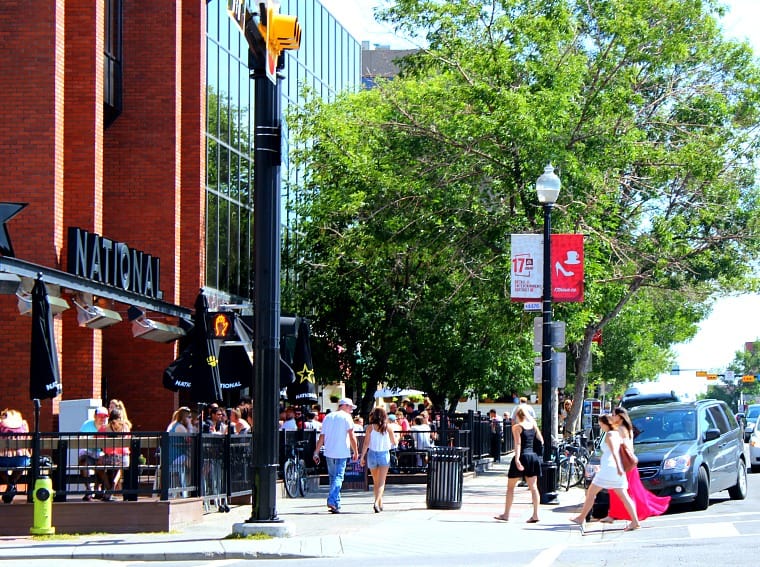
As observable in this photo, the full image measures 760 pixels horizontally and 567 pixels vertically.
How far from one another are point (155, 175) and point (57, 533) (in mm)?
13803

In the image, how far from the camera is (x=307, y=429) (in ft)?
84.1

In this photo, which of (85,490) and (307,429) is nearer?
(85,490)

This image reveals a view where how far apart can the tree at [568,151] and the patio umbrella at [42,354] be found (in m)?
12.1

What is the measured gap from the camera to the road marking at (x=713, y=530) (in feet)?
50.5

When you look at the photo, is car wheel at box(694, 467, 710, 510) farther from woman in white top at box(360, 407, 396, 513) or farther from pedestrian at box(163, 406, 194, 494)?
pedestrian at box(163, 406, 194, 494)

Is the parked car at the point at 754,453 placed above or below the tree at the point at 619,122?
below

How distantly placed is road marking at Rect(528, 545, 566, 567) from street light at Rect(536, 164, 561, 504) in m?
6.66

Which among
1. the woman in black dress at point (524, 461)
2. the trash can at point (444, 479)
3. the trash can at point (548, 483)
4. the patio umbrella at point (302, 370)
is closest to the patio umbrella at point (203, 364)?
the trash can at point (444, 479)

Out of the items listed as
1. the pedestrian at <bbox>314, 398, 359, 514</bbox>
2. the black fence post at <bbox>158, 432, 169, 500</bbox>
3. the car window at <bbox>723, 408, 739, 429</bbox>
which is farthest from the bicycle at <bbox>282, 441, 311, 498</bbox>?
the car window at <bbox>723, 408, 739, 429</bbox>

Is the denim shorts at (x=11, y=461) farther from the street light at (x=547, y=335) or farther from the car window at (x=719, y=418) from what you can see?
the car window at (x=719, y=418)

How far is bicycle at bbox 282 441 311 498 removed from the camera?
23.0 m

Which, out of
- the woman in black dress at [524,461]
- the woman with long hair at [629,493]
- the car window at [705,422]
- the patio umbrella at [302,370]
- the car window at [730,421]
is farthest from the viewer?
the patio umbrella at [302,370]

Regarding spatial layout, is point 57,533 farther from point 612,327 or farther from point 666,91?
point 612,327

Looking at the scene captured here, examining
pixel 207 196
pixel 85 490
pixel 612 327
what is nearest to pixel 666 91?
pixel 207 196
